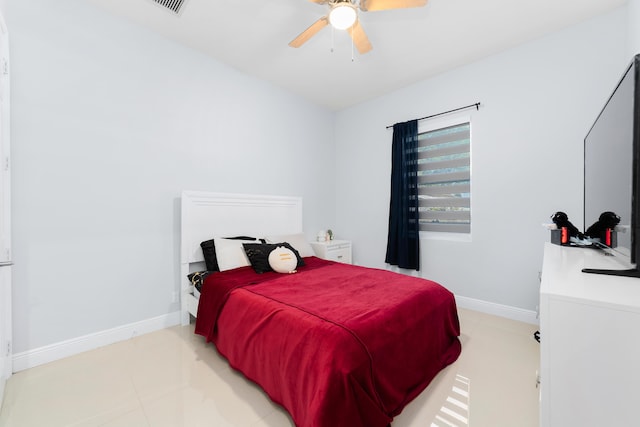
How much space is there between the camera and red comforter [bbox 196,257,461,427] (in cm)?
127

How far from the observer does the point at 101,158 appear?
7.46ft

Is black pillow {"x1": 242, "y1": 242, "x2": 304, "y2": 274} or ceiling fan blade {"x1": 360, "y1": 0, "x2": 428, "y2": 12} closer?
ceiling fan blade {"x1": 360, "y1": 0, "x2": 428, "y2": 12}

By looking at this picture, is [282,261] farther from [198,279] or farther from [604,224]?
[604,224]

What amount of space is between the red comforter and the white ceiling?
2.24 metres

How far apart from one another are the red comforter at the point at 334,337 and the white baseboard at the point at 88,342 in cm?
63

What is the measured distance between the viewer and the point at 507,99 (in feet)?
9.25

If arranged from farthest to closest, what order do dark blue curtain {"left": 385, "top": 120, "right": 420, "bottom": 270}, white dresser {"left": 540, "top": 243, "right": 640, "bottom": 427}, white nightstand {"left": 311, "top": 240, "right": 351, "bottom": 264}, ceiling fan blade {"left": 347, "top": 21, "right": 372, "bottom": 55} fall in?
white nightstand {"left": 311, "top": 240, "right": 351, "bottom": 264} < dark blue curtain {"left": 385, "top": 120, "right": 420, "bottom": 270} < ceiling fan blade {"left": 347, "top": 21, "right": 372, "bottom": 55} < white dresser {"left": 540, "top": 243, "right": 640, "bottom": 427}

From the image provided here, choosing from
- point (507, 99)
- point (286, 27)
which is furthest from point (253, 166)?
point (507, 99)

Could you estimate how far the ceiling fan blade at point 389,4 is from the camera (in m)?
1.80

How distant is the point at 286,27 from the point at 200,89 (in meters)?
1.12

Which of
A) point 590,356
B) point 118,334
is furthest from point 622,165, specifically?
point 118,334

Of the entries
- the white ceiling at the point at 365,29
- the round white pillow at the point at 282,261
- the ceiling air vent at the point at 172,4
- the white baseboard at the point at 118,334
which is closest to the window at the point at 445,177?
the white ceiling at the point at 365,29

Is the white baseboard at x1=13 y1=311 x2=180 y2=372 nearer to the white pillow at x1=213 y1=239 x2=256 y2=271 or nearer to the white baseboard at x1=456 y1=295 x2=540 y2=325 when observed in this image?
the white pillow at x1=213 y1=239 x2=256 y2=271

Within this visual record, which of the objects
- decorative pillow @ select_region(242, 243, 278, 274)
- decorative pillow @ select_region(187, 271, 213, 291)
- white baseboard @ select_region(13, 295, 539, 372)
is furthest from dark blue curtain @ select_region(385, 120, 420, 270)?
decorative pillow @ select_region(187, 271, 213, 291)
